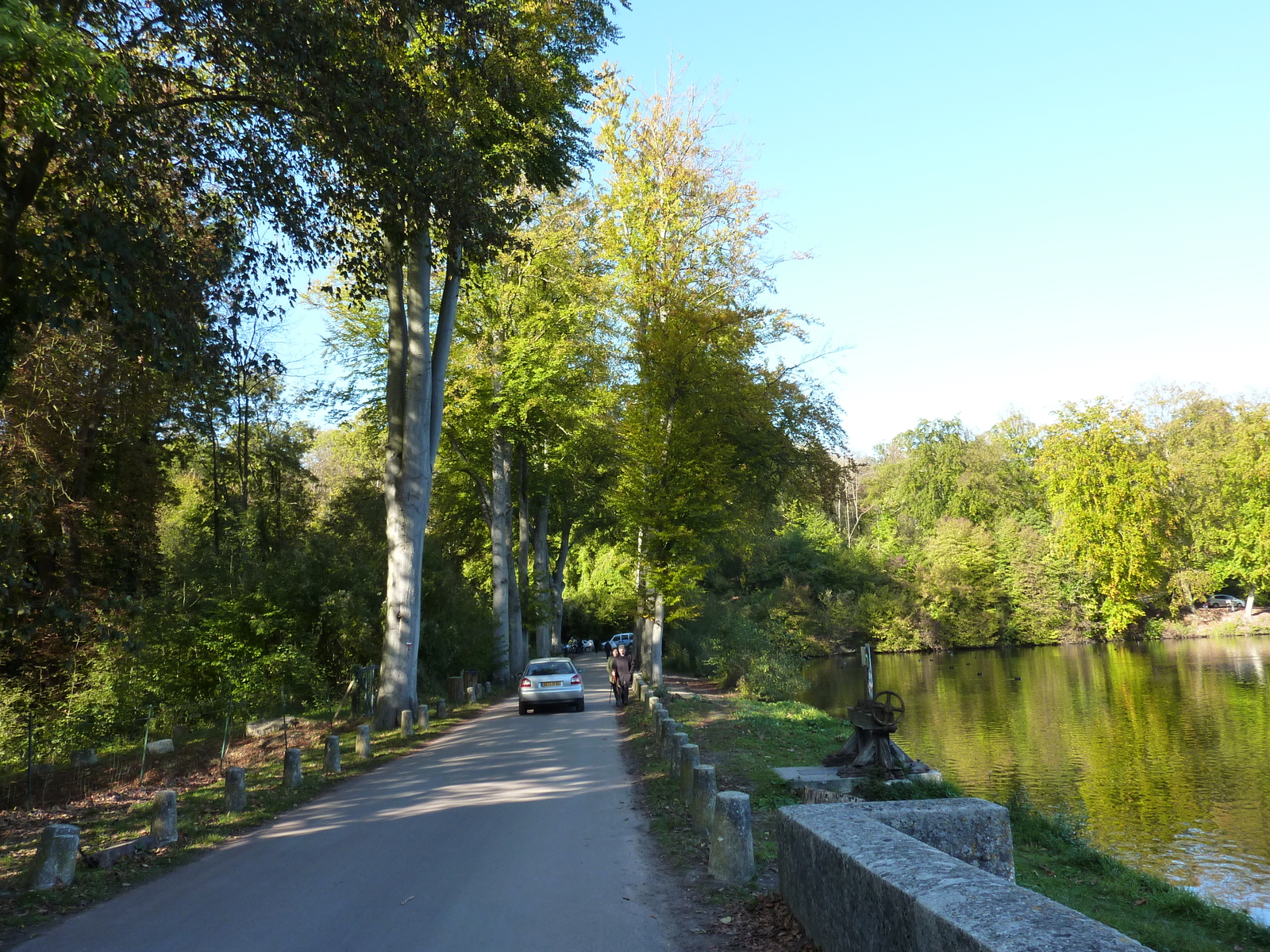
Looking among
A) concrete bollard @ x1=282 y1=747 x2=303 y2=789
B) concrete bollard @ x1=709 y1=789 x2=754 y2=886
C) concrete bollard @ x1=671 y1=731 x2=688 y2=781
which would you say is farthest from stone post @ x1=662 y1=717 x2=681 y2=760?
concrete bollard @ x1=282 y1=747 x2=303 y2=789

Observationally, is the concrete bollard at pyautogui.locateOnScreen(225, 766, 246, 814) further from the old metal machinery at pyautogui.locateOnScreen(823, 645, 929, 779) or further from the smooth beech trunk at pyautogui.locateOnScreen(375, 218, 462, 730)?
the old metal machinery at pyautogui.locateOnScreen(823, 645, 929, 779)

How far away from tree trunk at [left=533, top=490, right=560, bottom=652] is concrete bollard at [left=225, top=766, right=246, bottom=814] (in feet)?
81.5

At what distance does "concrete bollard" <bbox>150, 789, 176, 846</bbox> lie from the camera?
8828 millimetres

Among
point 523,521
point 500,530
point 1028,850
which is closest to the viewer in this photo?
point 1028,850

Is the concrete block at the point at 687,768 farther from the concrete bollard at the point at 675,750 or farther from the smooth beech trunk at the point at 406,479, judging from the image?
the smooth beech trunk at the point at 406,479

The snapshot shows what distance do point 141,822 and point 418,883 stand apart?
485cm

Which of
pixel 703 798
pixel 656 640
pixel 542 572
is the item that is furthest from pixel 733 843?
pixel 542 572

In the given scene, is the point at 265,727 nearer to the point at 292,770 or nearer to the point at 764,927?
the point at 292,770

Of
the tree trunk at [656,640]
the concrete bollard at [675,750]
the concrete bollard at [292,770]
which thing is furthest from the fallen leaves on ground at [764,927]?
the tree trunk at [656,640]

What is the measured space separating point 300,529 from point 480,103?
18.3 m

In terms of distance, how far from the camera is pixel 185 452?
75.4ft

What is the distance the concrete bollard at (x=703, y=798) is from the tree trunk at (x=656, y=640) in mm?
15785

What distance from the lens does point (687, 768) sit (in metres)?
10.1

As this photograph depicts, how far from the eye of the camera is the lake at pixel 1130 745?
41.9ft
